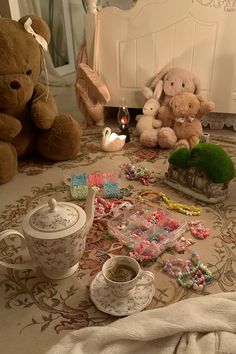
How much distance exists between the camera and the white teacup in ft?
2.66

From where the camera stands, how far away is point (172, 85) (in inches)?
71.6

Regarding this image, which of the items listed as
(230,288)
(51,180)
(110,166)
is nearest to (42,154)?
(51,180)

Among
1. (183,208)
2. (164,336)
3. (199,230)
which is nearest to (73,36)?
(183,208)

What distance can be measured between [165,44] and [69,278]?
145cm

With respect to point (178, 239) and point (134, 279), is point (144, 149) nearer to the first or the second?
point (178, 239)

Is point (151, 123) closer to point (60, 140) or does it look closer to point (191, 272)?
point (60, 140)

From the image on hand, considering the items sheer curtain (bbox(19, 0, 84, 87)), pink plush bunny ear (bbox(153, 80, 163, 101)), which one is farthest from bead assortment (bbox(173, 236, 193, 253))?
sheer curtain (bbox(19, 0, 84, 87))

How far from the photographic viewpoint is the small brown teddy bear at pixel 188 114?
1.71 metres

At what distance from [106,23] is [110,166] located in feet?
2.92

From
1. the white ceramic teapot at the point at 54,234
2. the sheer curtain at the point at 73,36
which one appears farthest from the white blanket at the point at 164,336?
the sheer curtain at the point at 73,36

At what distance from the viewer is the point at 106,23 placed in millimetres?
1904

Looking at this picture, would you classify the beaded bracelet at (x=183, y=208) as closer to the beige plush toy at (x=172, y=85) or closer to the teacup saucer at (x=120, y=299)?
the teacup saucer at (x=120, y=299)

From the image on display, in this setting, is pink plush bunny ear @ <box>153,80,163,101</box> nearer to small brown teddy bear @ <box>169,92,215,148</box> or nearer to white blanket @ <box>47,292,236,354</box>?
small brown teddy bear @ <box>169,92,215,148</box>

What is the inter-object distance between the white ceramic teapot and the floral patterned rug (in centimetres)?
9
